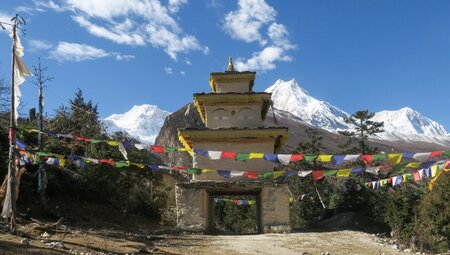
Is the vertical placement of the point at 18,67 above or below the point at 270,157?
above

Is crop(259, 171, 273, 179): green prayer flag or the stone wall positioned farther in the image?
the stone wall

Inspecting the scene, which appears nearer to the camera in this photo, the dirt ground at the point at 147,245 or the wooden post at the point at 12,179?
the dirt ground at the point at 147,245

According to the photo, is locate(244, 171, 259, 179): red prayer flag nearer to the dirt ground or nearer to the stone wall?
the stone wall

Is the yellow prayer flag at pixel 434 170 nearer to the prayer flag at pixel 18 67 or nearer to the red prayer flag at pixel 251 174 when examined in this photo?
the red prayer flag at pixel 251 174

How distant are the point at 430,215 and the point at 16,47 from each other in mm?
22226

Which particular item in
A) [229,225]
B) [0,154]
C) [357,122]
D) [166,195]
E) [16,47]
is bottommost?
[229,225]

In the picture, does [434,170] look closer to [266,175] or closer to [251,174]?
[266,175]

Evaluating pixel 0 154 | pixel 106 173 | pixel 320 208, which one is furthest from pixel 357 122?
pixel 0 154

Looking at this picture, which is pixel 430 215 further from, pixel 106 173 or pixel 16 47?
pixel 16 47

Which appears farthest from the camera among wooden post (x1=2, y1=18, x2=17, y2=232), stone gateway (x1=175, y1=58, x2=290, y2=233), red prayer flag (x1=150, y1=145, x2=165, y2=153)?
stone gateway (x1=175, y1=58, x2=290, y2=233)

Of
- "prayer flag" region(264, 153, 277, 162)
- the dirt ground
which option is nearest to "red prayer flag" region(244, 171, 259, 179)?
"prayer flag" region(264, 153, 277, 162)

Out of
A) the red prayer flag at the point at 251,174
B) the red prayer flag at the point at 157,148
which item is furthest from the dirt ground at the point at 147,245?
the red prayer flag at the point at 251,174

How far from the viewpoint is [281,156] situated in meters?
18.0

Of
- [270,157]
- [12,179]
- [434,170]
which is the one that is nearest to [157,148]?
[270,157]
